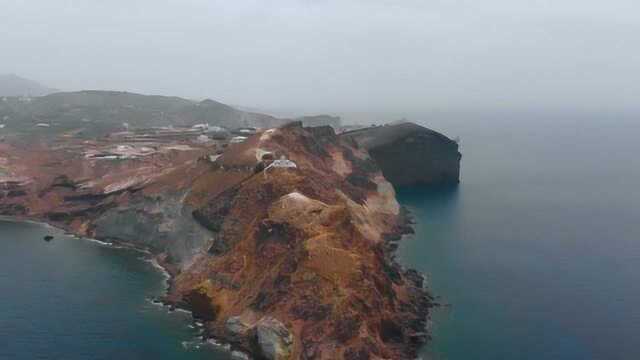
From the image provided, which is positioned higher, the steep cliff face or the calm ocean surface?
the steep cliff face

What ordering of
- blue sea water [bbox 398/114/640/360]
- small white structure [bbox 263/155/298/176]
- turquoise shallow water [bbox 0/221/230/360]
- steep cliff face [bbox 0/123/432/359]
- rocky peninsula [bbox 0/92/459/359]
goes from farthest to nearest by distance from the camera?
small white structure [bbox 263/155/298/176], blue sea water [bbox 398/114/640/360], turquoise shallow water [bbox 0/221/230/360], rocky peninsula [bbox 0/92/459/359], steep cliff face [bbox 0/123/432/359]

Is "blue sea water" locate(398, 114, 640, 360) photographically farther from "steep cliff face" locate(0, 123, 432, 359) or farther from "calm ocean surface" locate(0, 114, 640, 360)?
"steep cliff face" locate(0, 123, 432, 359)

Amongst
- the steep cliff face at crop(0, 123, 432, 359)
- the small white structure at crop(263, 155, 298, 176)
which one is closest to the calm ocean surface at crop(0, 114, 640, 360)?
the steep cliff face at crop(0, 123, 432, 359)

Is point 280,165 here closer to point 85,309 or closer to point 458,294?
point 458,294

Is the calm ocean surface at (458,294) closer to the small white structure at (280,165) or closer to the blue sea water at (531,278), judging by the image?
the blue sea water at (531,278)

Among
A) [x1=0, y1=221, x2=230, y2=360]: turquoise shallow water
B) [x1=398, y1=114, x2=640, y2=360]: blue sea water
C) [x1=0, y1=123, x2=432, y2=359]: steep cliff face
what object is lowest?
[x1=0, y1=221, x2=230, y2=360]: turquoise shallow water

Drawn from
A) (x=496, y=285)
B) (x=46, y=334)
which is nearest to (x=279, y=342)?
(x=46, y=334)
